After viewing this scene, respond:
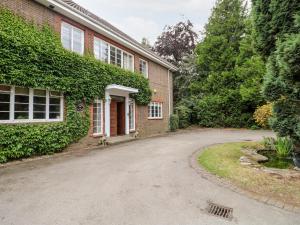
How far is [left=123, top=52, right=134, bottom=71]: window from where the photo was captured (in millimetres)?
14827

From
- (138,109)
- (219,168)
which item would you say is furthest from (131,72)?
(219,168)

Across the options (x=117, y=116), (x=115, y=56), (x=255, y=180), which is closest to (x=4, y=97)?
(x=115, y=56)

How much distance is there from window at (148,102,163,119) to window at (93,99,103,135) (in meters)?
5.60

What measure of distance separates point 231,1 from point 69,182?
25.1 m

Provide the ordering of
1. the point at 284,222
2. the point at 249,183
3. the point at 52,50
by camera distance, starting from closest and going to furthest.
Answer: the point at 284,222 < the point at 249,183 < the point at 52,50

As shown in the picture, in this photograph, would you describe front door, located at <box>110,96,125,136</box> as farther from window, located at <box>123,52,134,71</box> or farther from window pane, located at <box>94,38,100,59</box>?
window pane, located at <box>94,38,100,59</box>

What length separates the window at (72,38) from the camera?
1046 centimetres

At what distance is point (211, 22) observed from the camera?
2442 cm

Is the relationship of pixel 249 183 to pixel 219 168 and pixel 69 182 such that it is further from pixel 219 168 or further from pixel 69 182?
pixel 69 182

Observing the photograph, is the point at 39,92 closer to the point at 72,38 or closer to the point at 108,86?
the point at 72,38

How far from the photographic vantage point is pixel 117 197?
4562 mm

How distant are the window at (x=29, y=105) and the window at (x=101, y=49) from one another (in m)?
3.68

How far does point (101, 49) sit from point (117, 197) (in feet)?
32.5

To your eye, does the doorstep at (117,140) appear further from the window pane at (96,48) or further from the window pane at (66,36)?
the window pane at (66,36)
